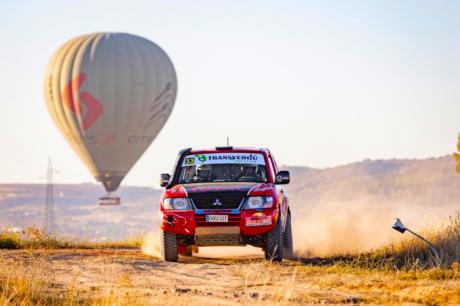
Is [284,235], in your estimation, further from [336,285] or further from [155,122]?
[155,122]

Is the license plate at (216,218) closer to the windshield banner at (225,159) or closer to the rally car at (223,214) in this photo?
the rally car at (223,214)

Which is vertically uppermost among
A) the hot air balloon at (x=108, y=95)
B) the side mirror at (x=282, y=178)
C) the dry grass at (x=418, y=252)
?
the hot air balloon at (x=108, y=95)

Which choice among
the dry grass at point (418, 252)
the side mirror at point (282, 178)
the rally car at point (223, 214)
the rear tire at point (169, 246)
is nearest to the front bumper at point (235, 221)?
the rally car at point (223, 214)

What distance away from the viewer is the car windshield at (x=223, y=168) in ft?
58.2

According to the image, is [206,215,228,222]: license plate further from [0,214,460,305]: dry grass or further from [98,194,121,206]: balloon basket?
[98,194,121,206]: balloon basket

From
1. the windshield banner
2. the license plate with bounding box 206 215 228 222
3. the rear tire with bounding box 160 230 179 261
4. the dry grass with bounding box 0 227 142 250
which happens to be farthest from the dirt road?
the dry grass with bounding box 0 227 142 250

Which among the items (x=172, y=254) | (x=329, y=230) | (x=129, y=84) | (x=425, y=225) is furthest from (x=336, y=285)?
(x=129, y=84)

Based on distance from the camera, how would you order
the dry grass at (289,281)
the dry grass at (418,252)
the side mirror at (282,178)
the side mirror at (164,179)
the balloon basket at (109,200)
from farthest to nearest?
the balloon basket at (109,200) → the side mirror at (164,179) → the side mirror at (282,178) → the dry grass at (418,252) → the dry grass at (289,281)

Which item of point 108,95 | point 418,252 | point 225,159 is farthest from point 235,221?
point 108,95

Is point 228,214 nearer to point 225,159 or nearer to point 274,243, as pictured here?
point 274,243

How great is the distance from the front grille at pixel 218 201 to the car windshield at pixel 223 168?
3.72 ft

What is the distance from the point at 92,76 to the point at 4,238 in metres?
43.1

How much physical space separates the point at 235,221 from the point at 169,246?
134 cm

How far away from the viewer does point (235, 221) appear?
16344 millimetres
